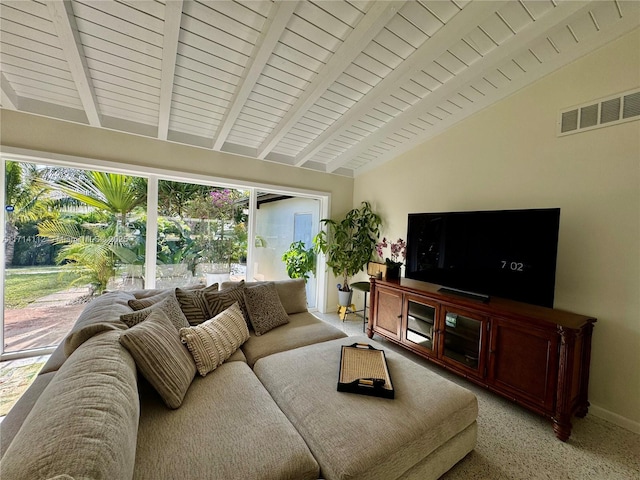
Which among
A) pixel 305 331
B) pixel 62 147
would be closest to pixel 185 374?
pixel 305 331

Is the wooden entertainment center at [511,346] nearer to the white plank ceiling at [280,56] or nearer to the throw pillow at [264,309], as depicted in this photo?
the throw pillow at [264,309]

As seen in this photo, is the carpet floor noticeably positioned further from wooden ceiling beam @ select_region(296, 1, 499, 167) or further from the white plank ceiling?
wooden ceiling beam @ select_region(296, 1, 499, 167)

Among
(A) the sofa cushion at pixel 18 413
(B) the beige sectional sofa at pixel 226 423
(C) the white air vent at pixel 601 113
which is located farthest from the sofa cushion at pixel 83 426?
(C) the white air vent at pixel 601 113

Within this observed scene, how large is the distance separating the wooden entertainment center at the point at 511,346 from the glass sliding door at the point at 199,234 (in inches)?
89.0

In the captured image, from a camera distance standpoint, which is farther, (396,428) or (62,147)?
(62,147)

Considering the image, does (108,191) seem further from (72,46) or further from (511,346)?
(511,346)

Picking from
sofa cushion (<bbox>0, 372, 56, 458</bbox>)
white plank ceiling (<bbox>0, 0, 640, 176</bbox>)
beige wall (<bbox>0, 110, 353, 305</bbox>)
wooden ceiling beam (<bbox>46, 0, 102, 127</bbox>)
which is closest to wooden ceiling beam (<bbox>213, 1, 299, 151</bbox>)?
white plank ceiling (<bbox>0, 0, 640, 176</bbox>)

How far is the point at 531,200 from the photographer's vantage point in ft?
7.86

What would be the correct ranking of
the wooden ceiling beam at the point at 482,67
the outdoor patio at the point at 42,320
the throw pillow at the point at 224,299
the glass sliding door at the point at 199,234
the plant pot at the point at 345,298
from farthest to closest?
the plant pot at the point at 345,298 → the glass sliding door at the point at 199,234 → the outdoor patio at the point at 42,320 → the throw pillow at the point at 224,299 → the wooden ceiling beam at the point at 482,67

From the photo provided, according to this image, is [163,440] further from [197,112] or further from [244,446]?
[197,112]

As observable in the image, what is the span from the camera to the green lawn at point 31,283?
2498 millimetres

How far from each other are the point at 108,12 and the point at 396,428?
2796 mm

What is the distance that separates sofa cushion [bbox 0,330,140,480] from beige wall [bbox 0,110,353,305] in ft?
7.70

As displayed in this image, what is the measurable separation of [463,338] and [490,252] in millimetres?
788
